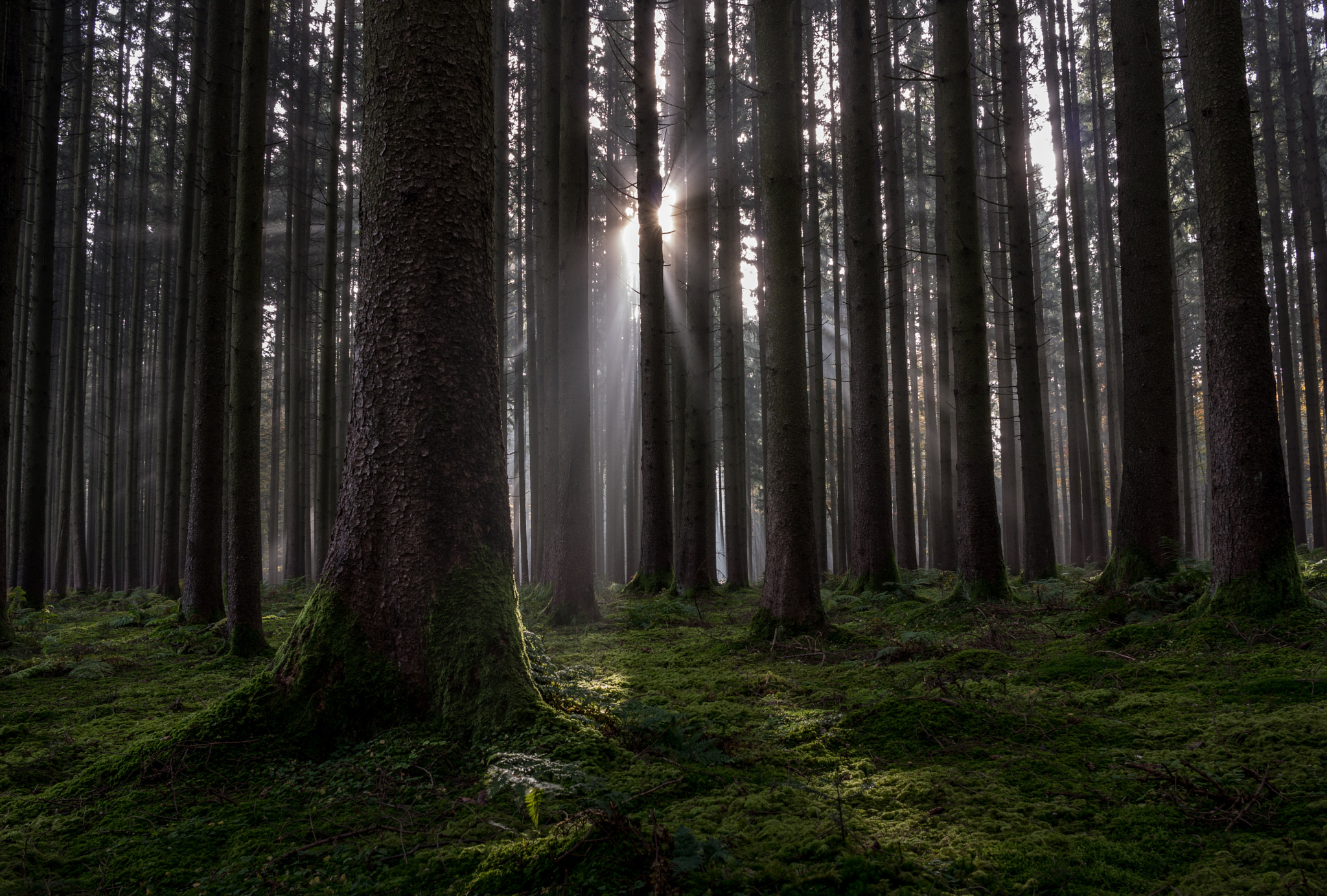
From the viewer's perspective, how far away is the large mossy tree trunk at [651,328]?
36.0 feet

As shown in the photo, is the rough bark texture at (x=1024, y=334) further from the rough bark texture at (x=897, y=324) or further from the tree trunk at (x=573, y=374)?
the tree trunk at (x=573, y=374)

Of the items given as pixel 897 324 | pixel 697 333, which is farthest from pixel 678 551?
pixel 897 324

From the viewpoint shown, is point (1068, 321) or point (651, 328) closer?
point (651, 328)

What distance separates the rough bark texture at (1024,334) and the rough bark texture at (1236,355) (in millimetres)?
5756

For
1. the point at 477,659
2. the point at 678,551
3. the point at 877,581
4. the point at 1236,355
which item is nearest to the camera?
the point at 477,659

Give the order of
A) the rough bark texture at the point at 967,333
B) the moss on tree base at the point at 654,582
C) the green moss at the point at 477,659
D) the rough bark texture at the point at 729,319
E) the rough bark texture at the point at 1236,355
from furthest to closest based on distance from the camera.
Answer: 1. the rough bark texture at the point at 729,319
2. the moss on tree base at the point at 654,582
3. the rough bark texture at the point at 967,333
4. the rough bark texture at the point at 1236,355
5. the green moss at the point at 477,659

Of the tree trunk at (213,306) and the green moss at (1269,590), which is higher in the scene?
the tree trunk at (213,306)

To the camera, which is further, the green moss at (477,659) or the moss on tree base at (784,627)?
the moss on tree base at (784,627)

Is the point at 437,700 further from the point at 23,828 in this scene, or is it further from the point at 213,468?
the point at 213,468

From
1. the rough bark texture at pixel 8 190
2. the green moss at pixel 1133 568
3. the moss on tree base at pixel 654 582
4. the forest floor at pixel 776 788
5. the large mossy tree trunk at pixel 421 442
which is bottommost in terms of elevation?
the moss on tree base at pixel 654 582

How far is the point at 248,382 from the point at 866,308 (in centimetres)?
836

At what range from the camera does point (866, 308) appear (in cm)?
1043

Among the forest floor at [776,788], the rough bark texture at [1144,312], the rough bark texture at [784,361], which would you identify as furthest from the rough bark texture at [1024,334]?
the rough bark texture at [784,361]

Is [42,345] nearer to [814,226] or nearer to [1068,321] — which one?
[814,226]
